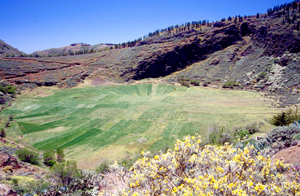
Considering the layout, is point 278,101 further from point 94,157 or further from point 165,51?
point 165,51

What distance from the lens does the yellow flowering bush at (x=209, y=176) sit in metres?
4.91

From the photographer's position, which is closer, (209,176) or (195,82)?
(209,176)

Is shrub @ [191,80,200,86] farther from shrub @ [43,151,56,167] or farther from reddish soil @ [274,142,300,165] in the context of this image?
reddish soil @ [274,142,300,165]

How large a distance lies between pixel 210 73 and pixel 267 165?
66874mm

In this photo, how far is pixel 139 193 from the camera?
19.0ft

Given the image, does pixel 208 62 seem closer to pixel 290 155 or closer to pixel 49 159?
pixel 49 159

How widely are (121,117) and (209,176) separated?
33.4 metres

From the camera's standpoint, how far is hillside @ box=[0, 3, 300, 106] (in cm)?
5297

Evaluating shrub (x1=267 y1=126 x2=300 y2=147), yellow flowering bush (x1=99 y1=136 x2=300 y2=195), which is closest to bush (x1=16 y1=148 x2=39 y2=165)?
yellow flowering bush (x1=99 y1=136 x2=300 y2=195)

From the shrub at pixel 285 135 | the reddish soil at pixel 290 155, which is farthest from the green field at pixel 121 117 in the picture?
the reddish soil at pixel 290 155

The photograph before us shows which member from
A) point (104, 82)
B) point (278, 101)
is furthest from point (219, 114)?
point (104, 82)

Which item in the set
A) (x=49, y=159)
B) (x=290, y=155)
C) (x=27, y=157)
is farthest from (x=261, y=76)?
(x=27, y=157)

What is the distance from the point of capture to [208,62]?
76.1m

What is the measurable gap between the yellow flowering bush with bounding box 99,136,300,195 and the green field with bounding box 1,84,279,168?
59.9 ft
